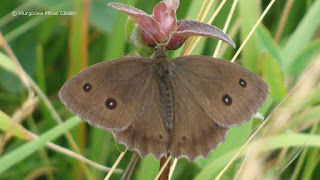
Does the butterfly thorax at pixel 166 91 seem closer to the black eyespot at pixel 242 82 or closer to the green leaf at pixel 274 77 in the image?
the black eyespot at pixel 242 82

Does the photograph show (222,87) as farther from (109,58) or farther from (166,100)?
(109,58)

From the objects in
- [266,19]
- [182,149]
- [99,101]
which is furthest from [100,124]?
[266,19]

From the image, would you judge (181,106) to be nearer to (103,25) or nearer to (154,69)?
(154,69)

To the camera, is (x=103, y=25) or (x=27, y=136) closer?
(x=27, y=136)

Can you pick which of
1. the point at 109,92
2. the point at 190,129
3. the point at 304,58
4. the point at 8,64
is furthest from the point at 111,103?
the point at 304,58

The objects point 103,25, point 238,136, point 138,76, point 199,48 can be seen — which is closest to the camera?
point 138,76

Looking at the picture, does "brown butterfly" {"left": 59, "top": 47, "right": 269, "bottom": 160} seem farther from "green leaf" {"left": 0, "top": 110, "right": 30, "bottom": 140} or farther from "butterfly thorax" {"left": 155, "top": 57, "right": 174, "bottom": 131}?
"green leaf" {"left": 0, "top": 110, "right": 30, "bottom": 140}
